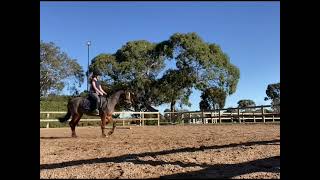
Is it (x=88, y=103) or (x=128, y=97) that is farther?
(x=128, y=97)

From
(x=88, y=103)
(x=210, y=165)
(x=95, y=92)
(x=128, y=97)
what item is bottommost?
(x=210, y=165)

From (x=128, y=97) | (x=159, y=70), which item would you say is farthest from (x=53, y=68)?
(x=128, y=97)

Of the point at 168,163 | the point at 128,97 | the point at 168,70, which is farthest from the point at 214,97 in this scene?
the point at 168,163

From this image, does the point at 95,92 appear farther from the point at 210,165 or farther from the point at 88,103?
the point at 210,165

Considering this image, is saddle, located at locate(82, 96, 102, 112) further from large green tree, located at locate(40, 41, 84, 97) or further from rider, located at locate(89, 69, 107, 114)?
large green tree, located at locate(40, 41, 84, 97)

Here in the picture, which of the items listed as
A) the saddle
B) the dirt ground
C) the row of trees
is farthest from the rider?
the row of trees

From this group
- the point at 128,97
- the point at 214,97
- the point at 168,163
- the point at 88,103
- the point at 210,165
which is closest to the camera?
the point at 210,165

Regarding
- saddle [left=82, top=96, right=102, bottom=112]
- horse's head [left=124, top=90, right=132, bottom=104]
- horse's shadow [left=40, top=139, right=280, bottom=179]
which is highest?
horse's head [left=124, top=90, right=132, bottom=104]

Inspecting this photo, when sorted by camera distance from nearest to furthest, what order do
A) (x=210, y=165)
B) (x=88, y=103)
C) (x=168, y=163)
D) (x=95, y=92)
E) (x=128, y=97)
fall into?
1. (x=210, y=165)
2. (x=168, y=163)
3. (x=95, y=92)
4. (x=88, y=103)
5. (x=128, y=97)

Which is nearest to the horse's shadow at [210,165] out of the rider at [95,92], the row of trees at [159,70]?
the rider at [95,92]

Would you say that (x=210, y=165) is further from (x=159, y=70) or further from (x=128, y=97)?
(x=159, y=70)

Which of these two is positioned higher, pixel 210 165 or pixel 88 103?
pixel 88 103
